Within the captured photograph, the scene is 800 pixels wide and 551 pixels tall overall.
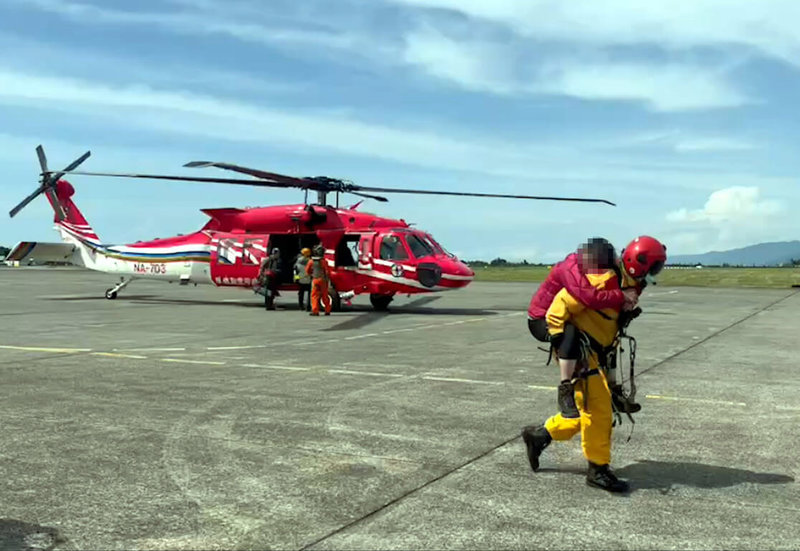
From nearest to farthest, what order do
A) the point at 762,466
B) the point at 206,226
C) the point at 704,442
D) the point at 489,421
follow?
the point at 762,466 < the point at 704,442 < the point at 489,421 < the point at 206,226

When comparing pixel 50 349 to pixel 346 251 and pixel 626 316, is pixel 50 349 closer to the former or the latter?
pixel 626 316

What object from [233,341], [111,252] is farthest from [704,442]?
[111,252]

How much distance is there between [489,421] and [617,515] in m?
2.61

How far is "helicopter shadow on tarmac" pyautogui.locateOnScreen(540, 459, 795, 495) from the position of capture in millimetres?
5117

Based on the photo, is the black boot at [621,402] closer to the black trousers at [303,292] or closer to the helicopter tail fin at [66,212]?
the black trousers at [303,292]

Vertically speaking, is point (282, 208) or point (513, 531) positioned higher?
point (282, 208)

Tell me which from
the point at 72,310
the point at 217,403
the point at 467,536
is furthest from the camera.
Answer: the point at 72,310

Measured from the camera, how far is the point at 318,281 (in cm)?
2098

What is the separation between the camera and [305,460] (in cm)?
561

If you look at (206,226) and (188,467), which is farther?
(206,226)

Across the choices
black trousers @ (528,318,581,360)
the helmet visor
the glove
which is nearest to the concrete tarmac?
black trousers @ (528,318,581,360)

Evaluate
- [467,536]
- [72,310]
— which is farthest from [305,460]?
[72,310]

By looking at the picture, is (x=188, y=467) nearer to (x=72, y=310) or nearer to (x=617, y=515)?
(x=617, y=515)

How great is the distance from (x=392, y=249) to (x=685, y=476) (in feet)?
54.3
